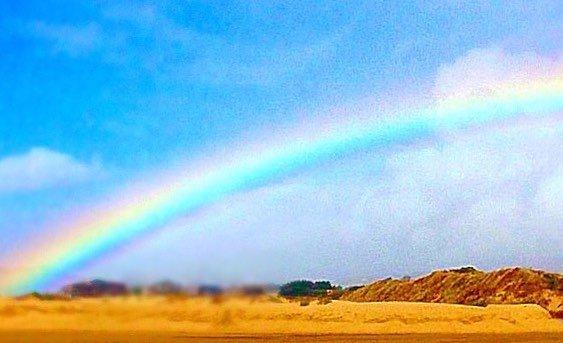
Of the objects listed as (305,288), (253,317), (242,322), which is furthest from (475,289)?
(242,322)

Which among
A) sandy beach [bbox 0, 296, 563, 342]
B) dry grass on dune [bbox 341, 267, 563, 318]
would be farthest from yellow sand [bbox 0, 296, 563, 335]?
dry grass on dune [bbox 341, 267, 563, 318]

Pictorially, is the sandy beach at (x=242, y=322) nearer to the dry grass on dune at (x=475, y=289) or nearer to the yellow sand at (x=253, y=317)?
the yellow sand at (x=253, y=317)

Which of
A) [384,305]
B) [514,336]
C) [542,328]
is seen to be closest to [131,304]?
[384,305]

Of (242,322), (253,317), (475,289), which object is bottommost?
(242,322)

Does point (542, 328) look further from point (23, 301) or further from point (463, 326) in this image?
point (23, 301)

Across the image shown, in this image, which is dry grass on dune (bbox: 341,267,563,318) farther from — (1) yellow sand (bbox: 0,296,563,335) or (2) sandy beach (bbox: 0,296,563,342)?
(2) sandy beach (bbox: 0,296,563,342)

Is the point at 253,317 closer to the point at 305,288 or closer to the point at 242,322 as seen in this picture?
the point at 242,322

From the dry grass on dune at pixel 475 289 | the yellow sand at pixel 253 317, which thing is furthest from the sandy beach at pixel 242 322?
the dry grass on dune at pixel 475 289

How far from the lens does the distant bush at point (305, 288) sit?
5855 centimetres

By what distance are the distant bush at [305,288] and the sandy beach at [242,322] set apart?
9557 mm

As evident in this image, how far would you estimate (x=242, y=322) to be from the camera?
41781 millimetres

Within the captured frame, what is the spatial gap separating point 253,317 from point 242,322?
772mm

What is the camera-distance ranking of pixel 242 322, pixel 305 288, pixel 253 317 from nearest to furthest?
pixel 242 322, pixel 253 317, pixel 305 288

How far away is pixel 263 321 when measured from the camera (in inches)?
1703
